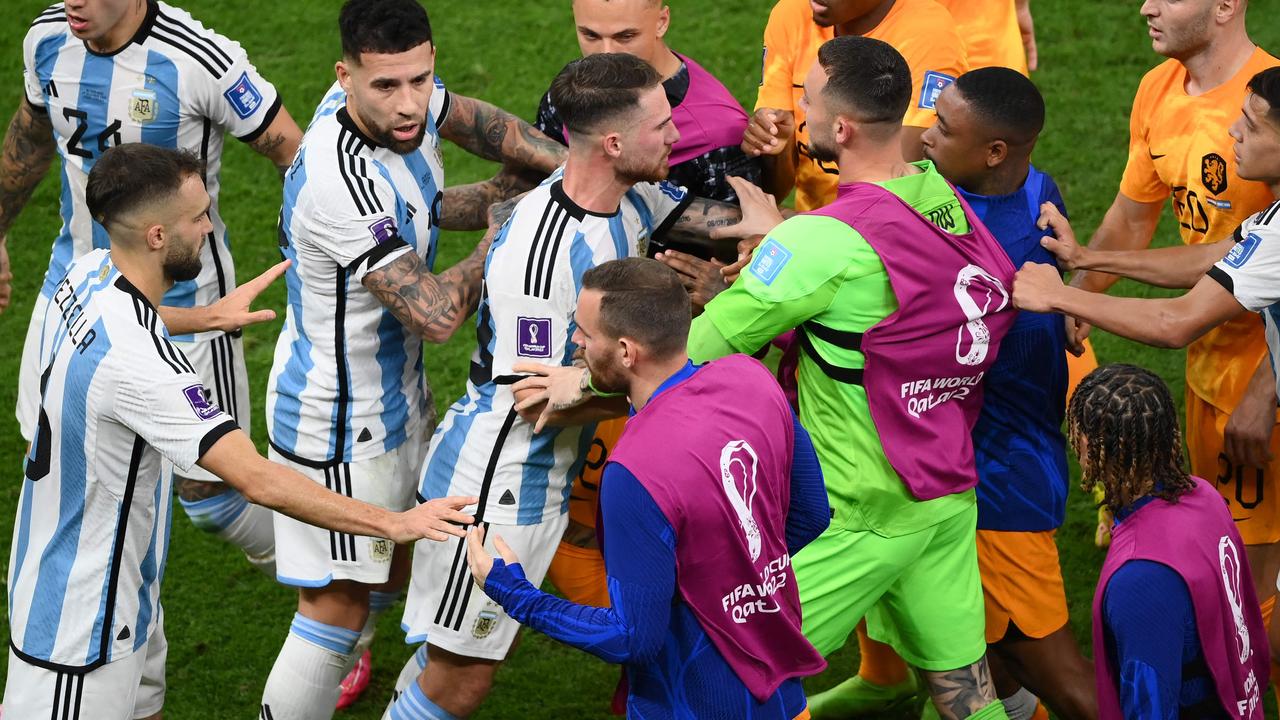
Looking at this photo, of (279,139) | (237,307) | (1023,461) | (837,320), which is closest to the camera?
(837,320)

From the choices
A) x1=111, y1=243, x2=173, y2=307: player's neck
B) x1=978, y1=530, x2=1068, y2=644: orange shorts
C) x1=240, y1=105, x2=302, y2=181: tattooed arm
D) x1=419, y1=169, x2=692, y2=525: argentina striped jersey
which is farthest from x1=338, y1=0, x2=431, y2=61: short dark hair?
x1=978, y1=530, x2=1068, y2=644: orange shorts

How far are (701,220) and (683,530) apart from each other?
4.81ft

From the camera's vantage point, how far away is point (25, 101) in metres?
5.62

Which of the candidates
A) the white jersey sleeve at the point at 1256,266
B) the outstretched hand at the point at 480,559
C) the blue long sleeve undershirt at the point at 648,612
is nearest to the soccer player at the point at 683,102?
the blue long sleeve undershirt at the point at 648,612

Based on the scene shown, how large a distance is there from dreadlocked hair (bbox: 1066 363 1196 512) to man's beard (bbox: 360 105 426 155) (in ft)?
6.80

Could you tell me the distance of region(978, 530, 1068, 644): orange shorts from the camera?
4.68 metres

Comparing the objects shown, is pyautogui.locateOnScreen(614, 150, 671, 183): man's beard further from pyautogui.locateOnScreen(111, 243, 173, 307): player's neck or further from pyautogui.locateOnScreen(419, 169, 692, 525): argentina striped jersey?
pyautogui.locateOnScreen(111, 243, 173, 307): player's neck

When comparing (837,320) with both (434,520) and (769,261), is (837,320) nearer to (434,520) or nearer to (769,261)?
(769,261)

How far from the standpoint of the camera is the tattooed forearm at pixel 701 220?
15.3 feet

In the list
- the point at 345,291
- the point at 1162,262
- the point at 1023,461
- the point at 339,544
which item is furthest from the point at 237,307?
the point at 1162,262

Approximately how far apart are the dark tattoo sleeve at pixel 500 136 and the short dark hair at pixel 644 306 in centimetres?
146

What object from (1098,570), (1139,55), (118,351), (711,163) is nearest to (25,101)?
(118,351)

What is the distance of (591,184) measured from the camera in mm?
4324

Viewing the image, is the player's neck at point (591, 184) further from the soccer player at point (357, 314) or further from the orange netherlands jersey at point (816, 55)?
the orange netherlands jersey at point (816, 55)
